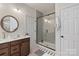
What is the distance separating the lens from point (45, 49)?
1.23 m

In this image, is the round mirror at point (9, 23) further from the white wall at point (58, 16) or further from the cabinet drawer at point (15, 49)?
the white wall at point (58, 16)

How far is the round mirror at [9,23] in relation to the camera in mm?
1135

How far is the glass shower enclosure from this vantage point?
118 centimetres

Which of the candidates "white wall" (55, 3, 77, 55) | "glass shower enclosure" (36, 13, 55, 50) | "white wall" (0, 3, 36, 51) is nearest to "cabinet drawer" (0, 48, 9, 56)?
"white wall" (0, 3, 36, 51)

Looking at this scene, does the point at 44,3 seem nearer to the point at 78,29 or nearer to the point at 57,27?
the point at 57,27

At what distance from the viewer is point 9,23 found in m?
1.19

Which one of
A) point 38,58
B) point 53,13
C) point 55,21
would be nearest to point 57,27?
point 55,21

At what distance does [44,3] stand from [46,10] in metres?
0.10

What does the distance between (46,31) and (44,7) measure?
1.06 ft

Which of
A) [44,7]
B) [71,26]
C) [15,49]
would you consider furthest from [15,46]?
[71,26]

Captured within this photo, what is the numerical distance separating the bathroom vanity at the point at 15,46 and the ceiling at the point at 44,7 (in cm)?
38

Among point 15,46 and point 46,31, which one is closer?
point 15,46

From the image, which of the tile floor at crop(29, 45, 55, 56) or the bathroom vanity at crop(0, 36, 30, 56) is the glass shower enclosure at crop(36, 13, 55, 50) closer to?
the tile floor at crop(29, 45, 55, 56)

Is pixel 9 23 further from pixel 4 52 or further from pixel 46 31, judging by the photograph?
pixel 46 31
